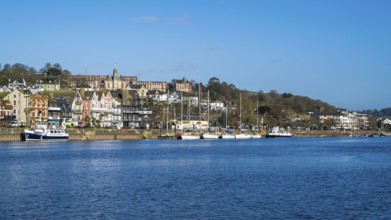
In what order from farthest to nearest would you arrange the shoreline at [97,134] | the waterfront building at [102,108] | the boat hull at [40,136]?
the waterfront building at [102,108] → the boat hull at [40,136] → the shoreline at [97,134]

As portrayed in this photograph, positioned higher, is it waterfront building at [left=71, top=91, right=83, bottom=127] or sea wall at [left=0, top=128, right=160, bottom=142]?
waterfront building at [left=71, top=91, right=83, bottom=127]

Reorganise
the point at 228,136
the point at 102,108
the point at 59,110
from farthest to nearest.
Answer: the point at 102,108 < the point at 228,136 < the point at 59,110

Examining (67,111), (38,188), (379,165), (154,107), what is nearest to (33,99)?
(67,111)

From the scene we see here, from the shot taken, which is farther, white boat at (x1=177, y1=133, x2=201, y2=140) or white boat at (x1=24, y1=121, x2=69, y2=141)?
white boat at (x1=177, y1=133, x2=201, y2=140)

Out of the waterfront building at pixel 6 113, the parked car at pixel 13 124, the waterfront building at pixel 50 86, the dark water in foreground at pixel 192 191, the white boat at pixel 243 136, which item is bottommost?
the dark water in foreground at pixel 192 191

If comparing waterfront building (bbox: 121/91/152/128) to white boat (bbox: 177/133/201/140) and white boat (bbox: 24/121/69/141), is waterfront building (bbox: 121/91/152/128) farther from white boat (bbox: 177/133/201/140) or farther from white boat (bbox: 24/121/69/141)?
white boat (bbox: 24/121/69/141)

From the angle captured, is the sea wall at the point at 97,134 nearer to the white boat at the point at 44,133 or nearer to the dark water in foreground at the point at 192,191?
the white boat at the point at 44,133

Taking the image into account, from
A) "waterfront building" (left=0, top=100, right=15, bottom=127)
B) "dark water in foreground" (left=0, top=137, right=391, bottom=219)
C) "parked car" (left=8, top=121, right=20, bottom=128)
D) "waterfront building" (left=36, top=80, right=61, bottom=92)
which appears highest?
"waterfront building" (left=36, top=80, right=61, bottom=92)

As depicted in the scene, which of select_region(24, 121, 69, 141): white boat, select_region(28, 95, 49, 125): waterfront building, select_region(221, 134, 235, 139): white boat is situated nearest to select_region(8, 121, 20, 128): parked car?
select_region(28, 95, 49, 125): waterfront building

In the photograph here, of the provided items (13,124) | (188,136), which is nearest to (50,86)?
(188,136)

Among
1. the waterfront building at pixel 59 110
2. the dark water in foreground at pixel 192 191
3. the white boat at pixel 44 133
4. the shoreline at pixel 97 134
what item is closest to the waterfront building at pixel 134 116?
the shoreline at pixel 97 134

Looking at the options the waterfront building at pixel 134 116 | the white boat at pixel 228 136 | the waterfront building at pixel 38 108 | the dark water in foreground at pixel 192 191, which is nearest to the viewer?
the dark water in foreground at pixel 192 191

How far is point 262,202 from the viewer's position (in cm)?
3381

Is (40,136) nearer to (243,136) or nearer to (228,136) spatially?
(228,136)
